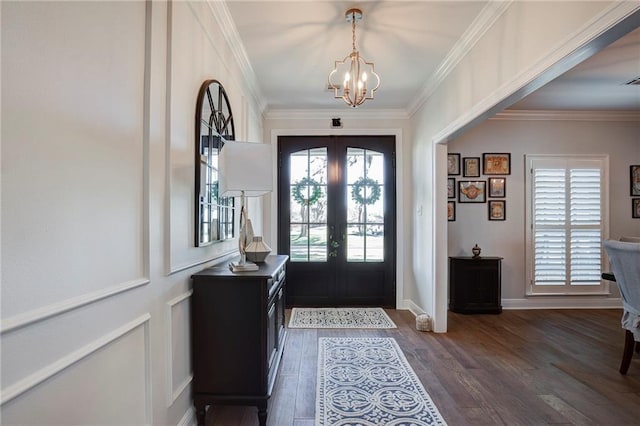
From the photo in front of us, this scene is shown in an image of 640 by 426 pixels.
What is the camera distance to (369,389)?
2514 millimetres

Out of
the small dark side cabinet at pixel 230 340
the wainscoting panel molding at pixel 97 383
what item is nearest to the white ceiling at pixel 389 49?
the small dark side cabinet at pixel 230 340

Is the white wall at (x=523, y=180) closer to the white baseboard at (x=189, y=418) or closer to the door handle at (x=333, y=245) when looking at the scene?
the door handle at (x=333, y=245)

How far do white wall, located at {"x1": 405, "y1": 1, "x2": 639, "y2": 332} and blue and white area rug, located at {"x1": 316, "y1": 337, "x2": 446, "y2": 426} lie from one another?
109 cm

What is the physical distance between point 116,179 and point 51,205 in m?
0.34

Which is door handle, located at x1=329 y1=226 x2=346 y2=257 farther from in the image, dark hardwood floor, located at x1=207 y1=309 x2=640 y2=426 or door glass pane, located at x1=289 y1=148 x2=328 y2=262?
dark hardwood floor, located at x1=207 y1=309 x2=640 y2=426

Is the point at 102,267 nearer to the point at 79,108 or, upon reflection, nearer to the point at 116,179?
the point at 116,179

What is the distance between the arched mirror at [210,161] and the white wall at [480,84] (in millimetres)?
1984

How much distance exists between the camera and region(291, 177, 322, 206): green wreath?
495 centimetres

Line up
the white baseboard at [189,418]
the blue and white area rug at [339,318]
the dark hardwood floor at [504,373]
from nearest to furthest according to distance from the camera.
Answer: the white baseboard at [189,418]
the dark hardwood floor at [504,373]
the blue and white area rug at [339,318]

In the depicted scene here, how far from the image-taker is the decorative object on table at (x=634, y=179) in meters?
4.88

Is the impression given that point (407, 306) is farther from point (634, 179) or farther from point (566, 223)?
point (634, 179)

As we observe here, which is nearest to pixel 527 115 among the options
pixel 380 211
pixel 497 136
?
pixel 497 136

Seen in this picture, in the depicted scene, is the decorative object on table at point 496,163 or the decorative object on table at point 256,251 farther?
the decorative object on table at point 496,163

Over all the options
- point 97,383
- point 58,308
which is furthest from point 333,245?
point 58,308
